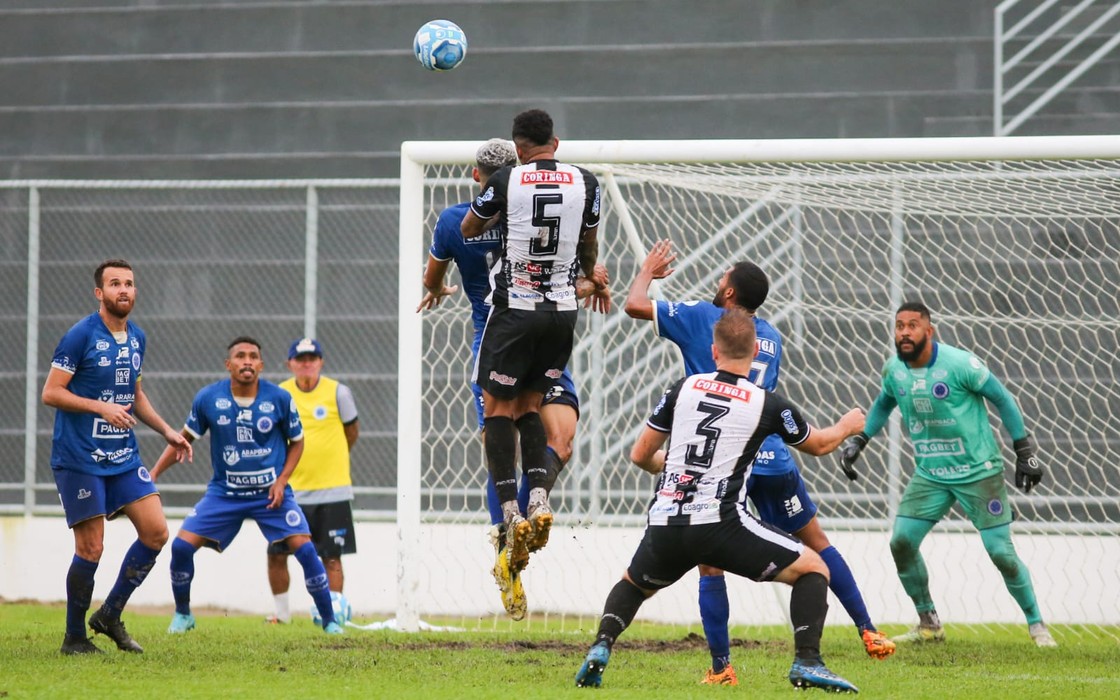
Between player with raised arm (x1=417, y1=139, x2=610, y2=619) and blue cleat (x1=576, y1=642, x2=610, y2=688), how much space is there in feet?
2.14

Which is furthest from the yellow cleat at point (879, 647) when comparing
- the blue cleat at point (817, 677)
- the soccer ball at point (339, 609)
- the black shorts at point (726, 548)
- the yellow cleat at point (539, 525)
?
the soccer ball at point (339, 609)

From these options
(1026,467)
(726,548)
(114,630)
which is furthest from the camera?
(1026,467)

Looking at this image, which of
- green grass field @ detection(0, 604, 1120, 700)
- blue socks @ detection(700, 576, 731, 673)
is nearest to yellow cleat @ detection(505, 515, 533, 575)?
green grass field @ detection(0, 604, 1120, 700)

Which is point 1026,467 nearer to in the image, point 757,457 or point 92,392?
point 757,457

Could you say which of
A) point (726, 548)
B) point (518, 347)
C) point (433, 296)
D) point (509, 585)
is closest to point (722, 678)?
point (726, 548)

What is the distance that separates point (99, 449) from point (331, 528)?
3.08 m

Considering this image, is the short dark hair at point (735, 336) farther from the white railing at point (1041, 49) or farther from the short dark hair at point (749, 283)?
the white railing at point (1041, 49)

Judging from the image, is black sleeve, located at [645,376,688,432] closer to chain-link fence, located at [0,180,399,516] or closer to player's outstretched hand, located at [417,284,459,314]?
player's outstretched hand, located at [417,284,459,314]

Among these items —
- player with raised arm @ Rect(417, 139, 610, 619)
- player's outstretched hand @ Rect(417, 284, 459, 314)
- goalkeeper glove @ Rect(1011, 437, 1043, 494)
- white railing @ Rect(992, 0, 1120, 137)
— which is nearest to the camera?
player with raised arm @ Rect(417, 139, 610, 619)

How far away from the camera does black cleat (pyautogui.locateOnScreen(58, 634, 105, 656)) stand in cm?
777

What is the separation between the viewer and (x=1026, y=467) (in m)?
8.35

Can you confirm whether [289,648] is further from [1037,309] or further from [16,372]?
[1037,309]

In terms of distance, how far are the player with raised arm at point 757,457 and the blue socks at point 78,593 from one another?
344cm

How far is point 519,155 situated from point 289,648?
10.6 feet
